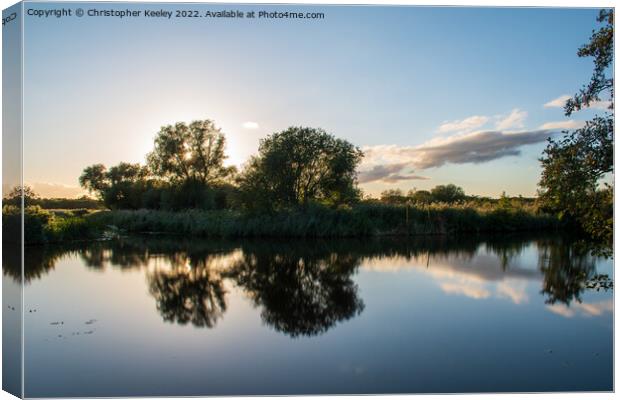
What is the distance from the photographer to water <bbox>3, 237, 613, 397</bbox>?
Answer: 4445 mm

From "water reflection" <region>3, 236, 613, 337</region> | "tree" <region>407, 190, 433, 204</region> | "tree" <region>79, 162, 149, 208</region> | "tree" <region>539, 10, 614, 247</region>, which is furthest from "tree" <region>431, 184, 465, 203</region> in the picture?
"tree" <region>539, 10, 614, 247</region>

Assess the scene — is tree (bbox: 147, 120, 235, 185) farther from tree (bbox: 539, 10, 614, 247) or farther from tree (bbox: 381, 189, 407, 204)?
tree (bbox: 539, 10, 614, 247)

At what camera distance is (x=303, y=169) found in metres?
21.6

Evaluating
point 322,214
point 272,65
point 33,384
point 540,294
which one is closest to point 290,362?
point 33,384

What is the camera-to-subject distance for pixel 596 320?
634 centimetres

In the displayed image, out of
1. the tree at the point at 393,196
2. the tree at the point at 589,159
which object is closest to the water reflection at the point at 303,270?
the tree at the point at 589,159

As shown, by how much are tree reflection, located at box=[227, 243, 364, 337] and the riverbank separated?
18.3ft

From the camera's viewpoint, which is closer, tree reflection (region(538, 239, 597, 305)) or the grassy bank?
A: tree reflection (region(538, 239, 597, 305))

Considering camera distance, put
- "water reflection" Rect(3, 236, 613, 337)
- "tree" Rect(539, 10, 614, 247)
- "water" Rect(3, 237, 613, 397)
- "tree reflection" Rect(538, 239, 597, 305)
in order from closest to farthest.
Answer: "water" Rect(3, 237, 613, 397), "tree" Rect(539, 10, 614, 247), "water reflection" Rect(3, 236, 613, 337), "tree reflection" Rect(538, 239, 597, 305)

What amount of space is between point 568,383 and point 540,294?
3.92 metres

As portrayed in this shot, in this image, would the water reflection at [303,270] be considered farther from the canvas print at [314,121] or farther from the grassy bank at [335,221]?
the grassy bank at [335,221]

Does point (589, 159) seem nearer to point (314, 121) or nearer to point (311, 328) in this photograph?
point (311, 328)

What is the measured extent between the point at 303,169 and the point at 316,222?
9.99ft

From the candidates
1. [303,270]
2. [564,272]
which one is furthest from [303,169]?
[564,272]
